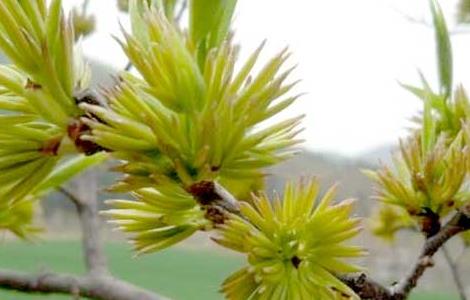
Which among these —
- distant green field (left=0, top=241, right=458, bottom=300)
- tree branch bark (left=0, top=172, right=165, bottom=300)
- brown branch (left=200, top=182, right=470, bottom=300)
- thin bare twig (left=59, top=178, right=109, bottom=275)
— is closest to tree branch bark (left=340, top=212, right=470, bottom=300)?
brown branch (left=200, top=182, right=470, bottom=300)

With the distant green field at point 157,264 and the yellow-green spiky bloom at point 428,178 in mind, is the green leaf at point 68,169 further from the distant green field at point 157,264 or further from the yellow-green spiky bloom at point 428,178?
the distant green field at point 157,264

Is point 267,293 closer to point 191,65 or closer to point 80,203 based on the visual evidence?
point 191,65

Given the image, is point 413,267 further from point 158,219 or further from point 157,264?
point 157,264

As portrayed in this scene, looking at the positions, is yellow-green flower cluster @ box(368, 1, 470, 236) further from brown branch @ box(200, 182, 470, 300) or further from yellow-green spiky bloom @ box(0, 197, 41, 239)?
yellow-green spiky bloom @ box(0, 197, 41, 239)

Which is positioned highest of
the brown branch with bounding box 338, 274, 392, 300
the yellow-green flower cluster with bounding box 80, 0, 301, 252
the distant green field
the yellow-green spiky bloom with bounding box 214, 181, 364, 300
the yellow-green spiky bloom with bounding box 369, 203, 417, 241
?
the yellow-green flower cluster with bounding box 80, 0, 301, 252

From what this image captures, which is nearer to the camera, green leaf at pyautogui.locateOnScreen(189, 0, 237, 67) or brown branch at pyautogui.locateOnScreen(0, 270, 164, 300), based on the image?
green leaf at pyautogui.locateOnScreen(189, 0, 237, 67)

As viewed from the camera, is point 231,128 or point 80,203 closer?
point 231,128

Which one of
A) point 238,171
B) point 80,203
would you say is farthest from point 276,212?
point 80,203
